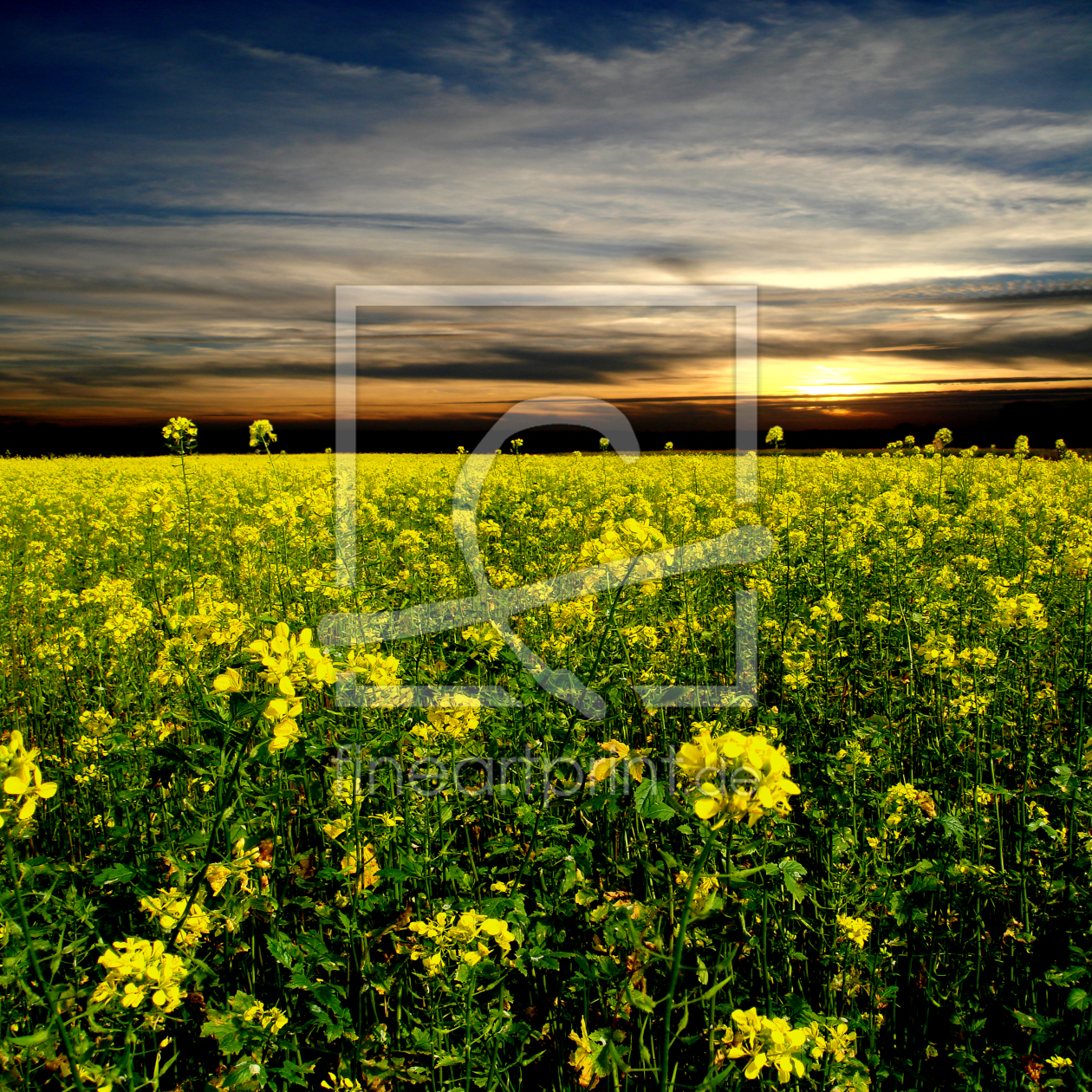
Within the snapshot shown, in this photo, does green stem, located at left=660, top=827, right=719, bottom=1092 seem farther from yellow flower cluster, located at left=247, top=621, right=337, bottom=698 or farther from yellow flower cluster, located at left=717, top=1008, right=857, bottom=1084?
yellow flower cluster, located at left=247, top=621, right=337, bottom=698

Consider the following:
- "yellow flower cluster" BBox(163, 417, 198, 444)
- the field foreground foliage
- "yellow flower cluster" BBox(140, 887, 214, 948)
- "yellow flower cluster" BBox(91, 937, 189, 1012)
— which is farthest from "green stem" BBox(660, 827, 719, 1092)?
"yellow flower cluster" BBox(163, 417, 198, 444)

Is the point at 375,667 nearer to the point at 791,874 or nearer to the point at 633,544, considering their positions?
the point at 633,544

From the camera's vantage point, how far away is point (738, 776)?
4.09ft

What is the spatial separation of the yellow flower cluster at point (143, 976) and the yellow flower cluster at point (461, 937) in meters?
0.61

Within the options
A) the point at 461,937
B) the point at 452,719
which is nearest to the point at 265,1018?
the point at 461,937

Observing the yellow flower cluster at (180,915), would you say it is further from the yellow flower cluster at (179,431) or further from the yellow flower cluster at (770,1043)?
the yellow flower cluster at (179,431)

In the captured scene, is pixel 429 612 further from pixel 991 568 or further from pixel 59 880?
pixel 991 568

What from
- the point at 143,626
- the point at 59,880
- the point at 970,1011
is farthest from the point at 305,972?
the point at 143,626

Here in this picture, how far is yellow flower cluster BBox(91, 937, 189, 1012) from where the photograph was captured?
1.69 meters

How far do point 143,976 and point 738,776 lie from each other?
5.30ft

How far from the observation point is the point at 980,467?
14.3m

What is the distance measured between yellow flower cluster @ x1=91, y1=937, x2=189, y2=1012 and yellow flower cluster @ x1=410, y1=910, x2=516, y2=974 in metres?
0.61

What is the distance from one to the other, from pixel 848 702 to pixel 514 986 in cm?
273

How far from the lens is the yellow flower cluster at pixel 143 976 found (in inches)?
66.7
